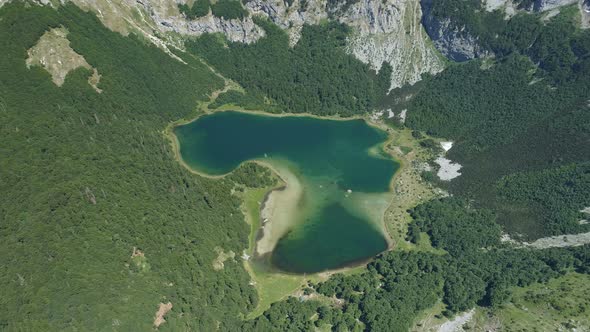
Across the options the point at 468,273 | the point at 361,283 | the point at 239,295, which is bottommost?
the point at 239,295

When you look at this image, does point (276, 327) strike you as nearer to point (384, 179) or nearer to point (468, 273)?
point (468, 273)

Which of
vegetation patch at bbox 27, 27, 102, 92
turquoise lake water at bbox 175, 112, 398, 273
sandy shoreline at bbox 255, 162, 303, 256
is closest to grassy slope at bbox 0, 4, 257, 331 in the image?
vegetation patch at bbox 27, 27, 102, 92

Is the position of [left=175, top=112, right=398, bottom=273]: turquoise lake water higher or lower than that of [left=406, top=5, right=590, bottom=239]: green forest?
lower

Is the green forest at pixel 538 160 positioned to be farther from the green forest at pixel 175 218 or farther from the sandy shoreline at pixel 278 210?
the sandy shoreline at pixel 278 210

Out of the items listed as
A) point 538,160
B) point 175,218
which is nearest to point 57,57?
point 175,218

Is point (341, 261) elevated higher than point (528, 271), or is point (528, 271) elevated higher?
point (528, 271)

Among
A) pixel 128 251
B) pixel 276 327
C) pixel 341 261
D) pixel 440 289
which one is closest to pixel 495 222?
pixel 440 289

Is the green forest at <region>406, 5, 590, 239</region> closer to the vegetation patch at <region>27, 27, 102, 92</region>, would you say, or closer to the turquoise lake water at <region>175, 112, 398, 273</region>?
the turquoise lake water at <region>175, 112, 398, 273</region>
